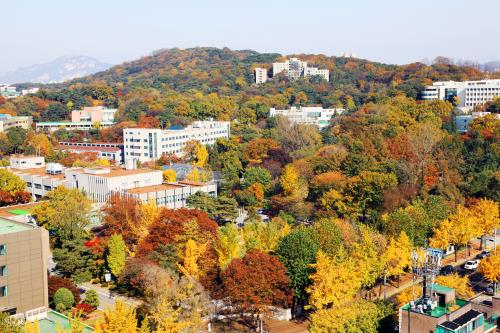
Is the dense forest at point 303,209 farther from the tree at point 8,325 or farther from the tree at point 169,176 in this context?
the tree at point 8,325

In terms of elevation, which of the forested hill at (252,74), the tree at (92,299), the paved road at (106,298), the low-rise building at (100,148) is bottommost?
the paved road at (106,298)

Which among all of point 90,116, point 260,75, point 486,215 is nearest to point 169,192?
point 486,215

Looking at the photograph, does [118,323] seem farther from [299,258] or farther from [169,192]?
[169,192]

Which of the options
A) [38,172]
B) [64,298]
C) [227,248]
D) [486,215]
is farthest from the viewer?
[38,172]

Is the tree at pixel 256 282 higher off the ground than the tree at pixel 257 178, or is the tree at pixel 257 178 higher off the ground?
the tree at pixel 257 178

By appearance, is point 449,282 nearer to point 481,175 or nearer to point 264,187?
point 481,175

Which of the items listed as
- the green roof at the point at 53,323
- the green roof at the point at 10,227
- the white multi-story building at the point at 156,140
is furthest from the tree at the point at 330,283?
the white multi-story building at the point at 156,140
